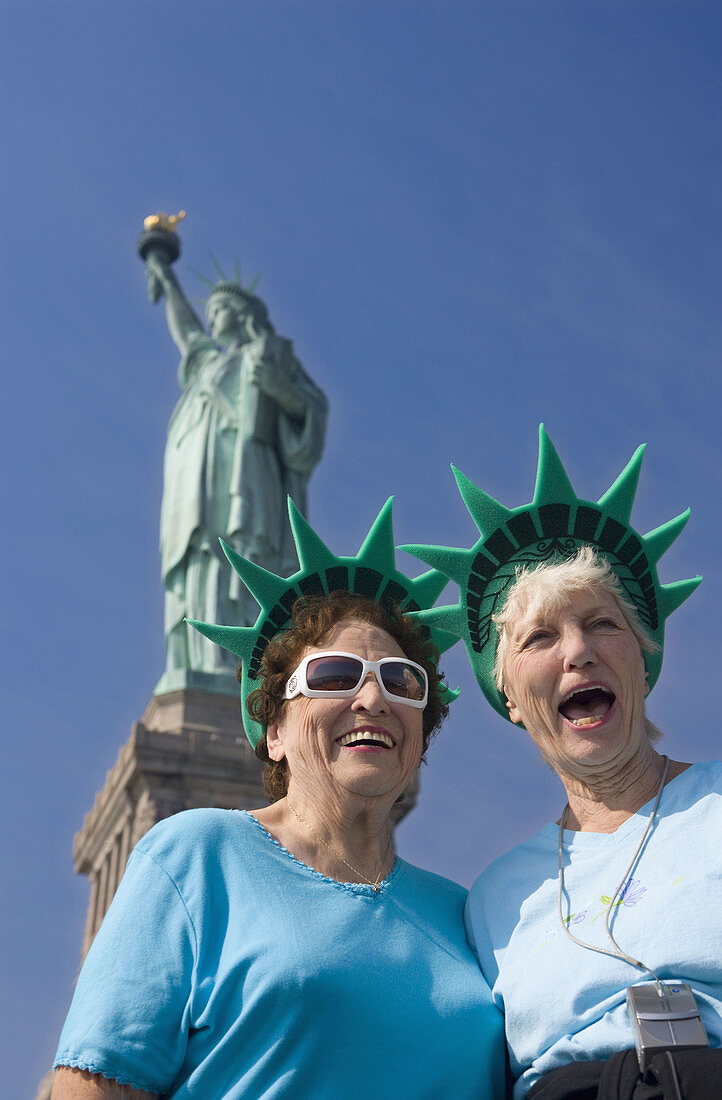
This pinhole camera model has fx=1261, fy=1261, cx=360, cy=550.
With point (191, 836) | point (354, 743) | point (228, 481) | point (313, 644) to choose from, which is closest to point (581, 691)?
Answer: point (354, 743)

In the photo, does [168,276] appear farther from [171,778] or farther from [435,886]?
→ [435,886]

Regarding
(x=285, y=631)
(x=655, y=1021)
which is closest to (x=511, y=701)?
(x=285, y=631)

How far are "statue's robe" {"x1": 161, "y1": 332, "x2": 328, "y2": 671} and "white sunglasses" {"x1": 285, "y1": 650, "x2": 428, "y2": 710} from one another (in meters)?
14.9

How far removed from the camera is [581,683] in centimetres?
373

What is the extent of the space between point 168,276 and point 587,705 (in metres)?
23.9

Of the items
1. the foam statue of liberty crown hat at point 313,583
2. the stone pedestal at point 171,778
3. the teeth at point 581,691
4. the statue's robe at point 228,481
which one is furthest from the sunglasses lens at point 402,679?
the statue's robe at point 228,481

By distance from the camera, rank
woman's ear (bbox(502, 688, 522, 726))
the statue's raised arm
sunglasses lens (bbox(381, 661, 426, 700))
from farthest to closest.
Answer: the statue's raised arm
woman's ear (bbox(502, 688, 522, 726))
sunglasses lens (bbox(381, 661, 426, 700))

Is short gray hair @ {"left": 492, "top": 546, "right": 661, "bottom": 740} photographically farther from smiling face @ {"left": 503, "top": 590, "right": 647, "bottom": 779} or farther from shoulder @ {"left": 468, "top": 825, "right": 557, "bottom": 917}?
shoulder @ {"left": 468, "top": 825, "right": 557, "bottom": 917}

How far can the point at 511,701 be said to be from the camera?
404 centimetres

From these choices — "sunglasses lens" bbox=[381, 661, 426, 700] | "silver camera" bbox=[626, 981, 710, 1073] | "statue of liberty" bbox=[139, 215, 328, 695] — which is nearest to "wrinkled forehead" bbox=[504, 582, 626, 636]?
"sunglasses lens" bbox=[381, 661, 426, 700]

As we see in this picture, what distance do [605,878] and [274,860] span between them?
3.00ft

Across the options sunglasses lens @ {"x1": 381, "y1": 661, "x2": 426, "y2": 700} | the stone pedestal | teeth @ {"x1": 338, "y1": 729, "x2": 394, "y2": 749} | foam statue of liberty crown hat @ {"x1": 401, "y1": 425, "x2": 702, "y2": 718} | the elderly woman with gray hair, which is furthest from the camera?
the stone pedestal

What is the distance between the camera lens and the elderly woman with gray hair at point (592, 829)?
→ 3002 millimetres

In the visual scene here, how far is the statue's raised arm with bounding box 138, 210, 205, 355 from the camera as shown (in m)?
24.8
